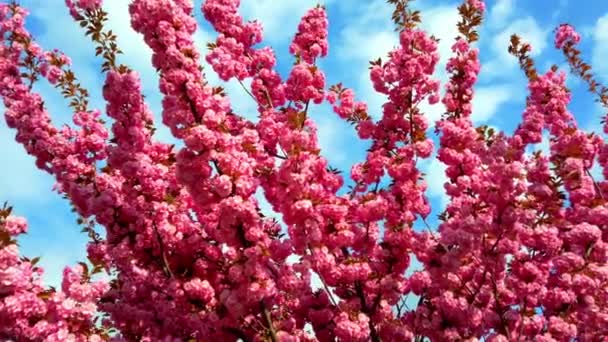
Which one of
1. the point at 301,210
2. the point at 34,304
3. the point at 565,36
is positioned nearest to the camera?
the point at 34,304

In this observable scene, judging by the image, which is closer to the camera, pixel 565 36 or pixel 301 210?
pixel 301 210

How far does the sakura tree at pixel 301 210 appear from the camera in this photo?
6.71 metres

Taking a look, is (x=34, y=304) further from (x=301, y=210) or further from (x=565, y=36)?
(x=565, y=36)

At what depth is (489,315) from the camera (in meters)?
7.67

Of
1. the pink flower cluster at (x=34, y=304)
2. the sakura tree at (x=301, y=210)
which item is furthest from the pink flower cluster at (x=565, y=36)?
the pink flower cluster at (x=34, y=304)

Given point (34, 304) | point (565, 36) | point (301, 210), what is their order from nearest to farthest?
point (34, 304), point (301, 210), point (565, 36)

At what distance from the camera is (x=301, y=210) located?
6.64 meters

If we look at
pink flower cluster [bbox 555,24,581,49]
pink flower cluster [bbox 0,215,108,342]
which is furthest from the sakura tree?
pink flower cluster [bbox 555,24,581,49]

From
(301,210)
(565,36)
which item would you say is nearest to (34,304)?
(301,210)

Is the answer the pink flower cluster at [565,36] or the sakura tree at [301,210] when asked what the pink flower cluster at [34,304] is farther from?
the pink flower cluster at [565,36]

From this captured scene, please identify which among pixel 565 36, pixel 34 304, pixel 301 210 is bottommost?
pixel 34 304

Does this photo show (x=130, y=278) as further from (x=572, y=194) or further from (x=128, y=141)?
(x=572, y=194)

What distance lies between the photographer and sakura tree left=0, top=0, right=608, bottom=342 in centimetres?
671

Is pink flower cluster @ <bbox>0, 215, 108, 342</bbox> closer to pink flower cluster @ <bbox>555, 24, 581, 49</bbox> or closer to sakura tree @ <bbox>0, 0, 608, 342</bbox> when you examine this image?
sakura tree @ <bbox>0, 0, 608, 342</bbox>
